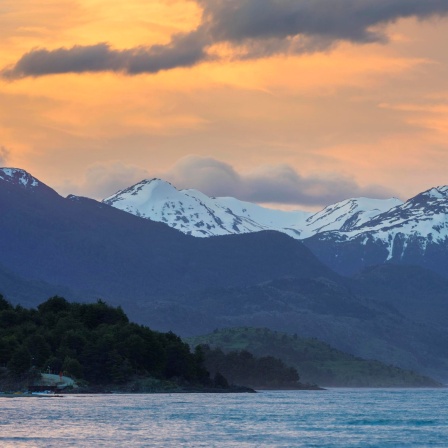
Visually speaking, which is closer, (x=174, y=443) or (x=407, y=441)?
(x=174, y=443)

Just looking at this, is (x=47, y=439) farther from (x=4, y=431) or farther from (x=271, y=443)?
(x=271, y=443)

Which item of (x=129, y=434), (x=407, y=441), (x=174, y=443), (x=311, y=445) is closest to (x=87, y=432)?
(x=129, y=434)

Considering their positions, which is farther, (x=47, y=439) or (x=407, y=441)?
(x=407, y=441)

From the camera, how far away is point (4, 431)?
189000mm

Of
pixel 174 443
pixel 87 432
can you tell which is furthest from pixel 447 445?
pixel 87 432

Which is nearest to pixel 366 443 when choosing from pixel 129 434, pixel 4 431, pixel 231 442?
pixel 231 442

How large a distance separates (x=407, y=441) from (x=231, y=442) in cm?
2759

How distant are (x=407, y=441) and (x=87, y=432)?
45.7 m

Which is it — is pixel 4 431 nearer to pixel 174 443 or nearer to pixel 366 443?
pixel 174 443

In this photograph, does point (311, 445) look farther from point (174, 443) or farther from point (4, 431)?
point (4, 431)

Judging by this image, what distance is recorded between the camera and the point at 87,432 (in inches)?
7638

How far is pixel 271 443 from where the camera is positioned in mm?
185000

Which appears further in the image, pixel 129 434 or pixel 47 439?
pixel 129 434

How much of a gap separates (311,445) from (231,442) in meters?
10.8
